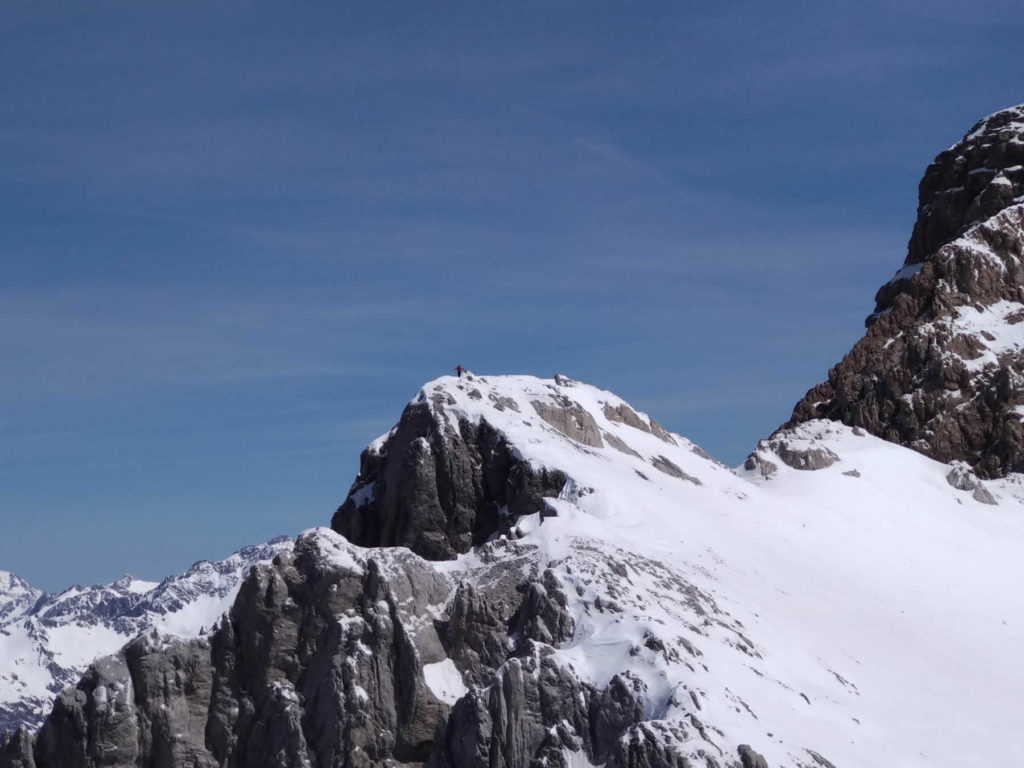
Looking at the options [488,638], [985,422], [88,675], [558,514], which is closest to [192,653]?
[88,675]

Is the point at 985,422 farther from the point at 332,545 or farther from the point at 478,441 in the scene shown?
the point at 332,545

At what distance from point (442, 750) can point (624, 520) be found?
27066 mm

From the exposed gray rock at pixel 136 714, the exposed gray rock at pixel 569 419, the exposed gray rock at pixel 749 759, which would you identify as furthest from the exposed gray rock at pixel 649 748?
the exposed gray rock at pixel 569 419

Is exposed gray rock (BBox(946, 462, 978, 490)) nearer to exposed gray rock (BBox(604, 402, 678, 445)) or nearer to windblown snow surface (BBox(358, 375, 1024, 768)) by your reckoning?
windblown snow surface (BBox(358, 375, 1024, 768))

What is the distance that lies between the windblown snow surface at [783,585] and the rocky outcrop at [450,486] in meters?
1.12

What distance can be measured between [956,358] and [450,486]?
198ft

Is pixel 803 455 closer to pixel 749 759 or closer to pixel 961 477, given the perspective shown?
pixel 961 477

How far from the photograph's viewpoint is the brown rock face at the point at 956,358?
508 ft

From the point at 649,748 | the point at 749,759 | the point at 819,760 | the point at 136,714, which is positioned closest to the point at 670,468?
the point at 819,760

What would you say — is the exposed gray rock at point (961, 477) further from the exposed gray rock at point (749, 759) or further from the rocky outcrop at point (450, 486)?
the exposed gray rock at point (749, 759)

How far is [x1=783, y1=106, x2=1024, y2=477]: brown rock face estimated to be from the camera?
15475 centimetres

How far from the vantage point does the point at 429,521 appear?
114m

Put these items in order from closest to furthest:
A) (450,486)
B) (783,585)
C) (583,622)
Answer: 1. (583,622)
2. (783,585)
3. (450,486)

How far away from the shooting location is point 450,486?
114 metres
